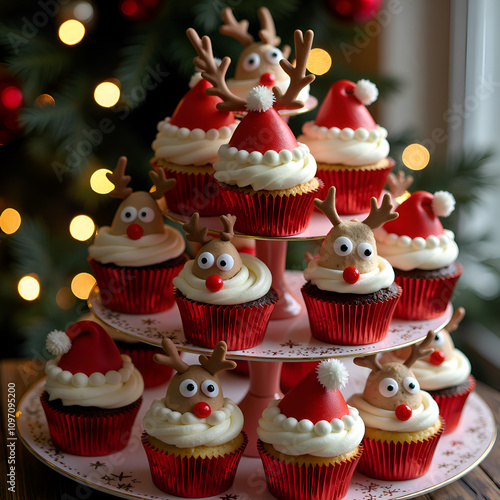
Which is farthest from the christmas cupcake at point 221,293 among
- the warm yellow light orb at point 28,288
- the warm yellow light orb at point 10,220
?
the warm yellow light orb at point 10,220

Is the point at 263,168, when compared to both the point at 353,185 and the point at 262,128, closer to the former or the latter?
the point at 262,128

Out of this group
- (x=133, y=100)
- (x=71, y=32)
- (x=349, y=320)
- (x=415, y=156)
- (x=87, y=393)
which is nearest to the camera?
(x=349, y=320)

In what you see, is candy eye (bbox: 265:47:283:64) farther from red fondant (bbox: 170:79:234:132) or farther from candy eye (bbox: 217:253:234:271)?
candy eye (bbox: 217:253:234:271)

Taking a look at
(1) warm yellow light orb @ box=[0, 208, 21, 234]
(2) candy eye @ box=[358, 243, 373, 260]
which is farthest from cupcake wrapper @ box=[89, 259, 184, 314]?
(1) warm yellow light orb @ box=[0, 208, 21, 234]

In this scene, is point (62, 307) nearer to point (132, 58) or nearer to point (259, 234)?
point (132, 58)

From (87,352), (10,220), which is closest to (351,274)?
(87,352)

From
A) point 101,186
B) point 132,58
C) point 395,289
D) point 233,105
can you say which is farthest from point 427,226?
point 101,186
